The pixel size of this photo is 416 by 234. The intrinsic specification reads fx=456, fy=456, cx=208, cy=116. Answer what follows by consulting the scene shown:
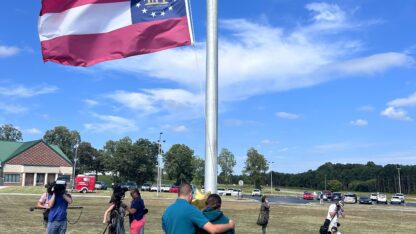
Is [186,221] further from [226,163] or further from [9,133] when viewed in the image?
[9,133]

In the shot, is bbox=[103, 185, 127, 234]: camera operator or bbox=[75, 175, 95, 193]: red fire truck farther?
bbox=[75, 175, 95, 193]: red fire truck

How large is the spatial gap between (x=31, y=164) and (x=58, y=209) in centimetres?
8432

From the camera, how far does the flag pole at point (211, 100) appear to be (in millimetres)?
6094

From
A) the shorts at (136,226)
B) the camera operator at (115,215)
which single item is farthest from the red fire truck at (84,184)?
the camera operator at (115,215)

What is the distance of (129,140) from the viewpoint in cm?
11362

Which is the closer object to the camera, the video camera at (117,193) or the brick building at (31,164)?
the video camera at (117,193)

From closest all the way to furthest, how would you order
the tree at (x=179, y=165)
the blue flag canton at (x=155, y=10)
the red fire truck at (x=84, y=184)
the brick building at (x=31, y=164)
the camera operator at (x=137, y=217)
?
the blue flag canton at (x=155, y=10)
the camera operator at (x=137, y=217)
the red fire truck at (x=84, y=184)
the brick building at (x=31, y=164)
the tree at (x=179, y=165)

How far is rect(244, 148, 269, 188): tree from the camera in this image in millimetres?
86250

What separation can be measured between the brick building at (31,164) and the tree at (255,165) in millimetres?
35765

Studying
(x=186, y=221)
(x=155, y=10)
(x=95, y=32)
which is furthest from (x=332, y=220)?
(x=186, y=221)

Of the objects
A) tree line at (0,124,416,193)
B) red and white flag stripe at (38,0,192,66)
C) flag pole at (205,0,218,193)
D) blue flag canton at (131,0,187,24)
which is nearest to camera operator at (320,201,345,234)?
flag pole at (205,0,218,193)

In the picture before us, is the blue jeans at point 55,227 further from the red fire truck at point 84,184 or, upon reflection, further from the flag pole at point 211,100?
the red fire truck at point 84,184

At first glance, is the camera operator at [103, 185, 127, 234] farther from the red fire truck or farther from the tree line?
the tree line

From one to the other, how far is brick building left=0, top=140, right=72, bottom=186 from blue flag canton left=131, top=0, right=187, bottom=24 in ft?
274
